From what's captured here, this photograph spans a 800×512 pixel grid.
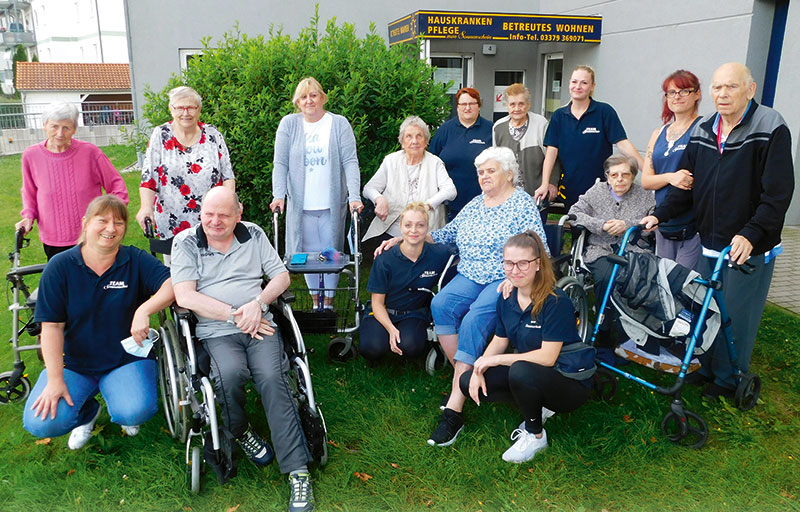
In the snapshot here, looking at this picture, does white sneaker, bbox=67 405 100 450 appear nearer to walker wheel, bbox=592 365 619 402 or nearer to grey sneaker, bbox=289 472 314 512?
grey sneaker, bbox=289 472 314 512

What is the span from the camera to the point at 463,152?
4820mm

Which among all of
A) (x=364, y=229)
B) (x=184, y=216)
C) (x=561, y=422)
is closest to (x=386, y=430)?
(x=561, y=422)

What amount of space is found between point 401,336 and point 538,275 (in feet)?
3.57

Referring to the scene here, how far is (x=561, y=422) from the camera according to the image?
3484 millimetres

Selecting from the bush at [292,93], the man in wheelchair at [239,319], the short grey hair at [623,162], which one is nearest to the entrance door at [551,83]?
the bush at [292,93]

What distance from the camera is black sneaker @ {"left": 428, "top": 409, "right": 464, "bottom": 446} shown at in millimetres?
3281

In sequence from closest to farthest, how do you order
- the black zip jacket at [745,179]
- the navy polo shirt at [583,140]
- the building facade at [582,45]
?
the black zip jacket at [745,179]
the navy polo shirt at [583,140]
the building facade at [582,45]

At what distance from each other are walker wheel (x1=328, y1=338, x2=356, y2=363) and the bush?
211cm

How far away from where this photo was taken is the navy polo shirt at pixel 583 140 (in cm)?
466

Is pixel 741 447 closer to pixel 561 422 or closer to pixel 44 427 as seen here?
pixel 561 422

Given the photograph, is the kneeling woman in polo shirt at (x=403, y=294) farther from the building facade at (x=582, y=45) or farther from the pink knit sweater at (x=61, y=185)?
the building facade at (x=582, y=45)

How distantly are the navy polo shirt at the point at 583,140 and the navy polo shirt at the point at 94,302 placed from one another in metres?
3.09

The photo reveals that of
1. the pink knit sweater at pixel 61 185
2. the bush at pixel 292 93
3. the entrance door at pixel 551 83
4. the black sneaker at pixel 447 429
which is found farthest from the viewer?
the entrance door at pixel 551 83

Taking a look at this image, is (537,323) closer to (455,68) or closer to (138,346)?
(138,346)
